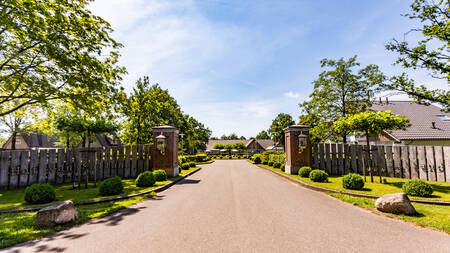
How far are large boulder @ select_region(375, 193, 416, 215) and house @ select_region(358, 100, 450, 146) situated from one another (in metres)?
14.4

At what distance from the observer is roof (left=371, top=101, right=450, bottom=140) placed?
18.2m

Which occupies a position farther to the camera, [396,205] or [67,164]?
[67,164]

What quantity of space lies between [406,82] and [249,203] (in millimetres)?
10595

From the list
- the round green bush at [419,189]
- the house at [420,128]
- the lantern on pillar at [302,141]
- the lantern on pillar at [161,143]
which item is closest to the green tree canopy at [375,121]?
the lantern on pillar at [302,141]

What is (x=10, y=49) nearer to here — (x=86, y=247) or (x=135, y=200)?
(x=135, y=200)

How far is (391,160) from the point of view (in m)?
11.7

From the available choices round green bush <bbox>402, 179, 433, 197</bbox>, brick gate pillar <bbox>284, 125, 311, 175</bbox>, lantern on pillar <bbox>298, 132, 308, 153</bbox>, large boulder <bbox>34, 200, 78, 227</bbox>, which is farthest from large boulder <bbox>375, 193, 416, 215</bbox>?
large boulder <bbox>34, 200, 78, 227</bbox>

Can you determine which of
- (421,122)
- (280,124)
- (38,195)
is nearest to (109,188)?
(38,195)

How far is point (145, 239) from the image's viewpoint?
369 cm

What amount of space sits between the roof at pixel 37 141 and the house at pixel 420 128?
60640 millimetres

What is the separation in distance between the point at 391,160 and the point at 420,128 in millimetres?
12316

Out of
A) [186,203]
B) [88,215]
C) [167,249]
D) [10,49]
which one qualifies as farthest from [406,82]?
[10,49]

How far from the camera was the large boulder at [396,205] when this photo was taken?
5.02 meters

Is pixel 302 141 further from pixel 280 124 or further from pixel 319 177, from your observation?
pixel 280 124
